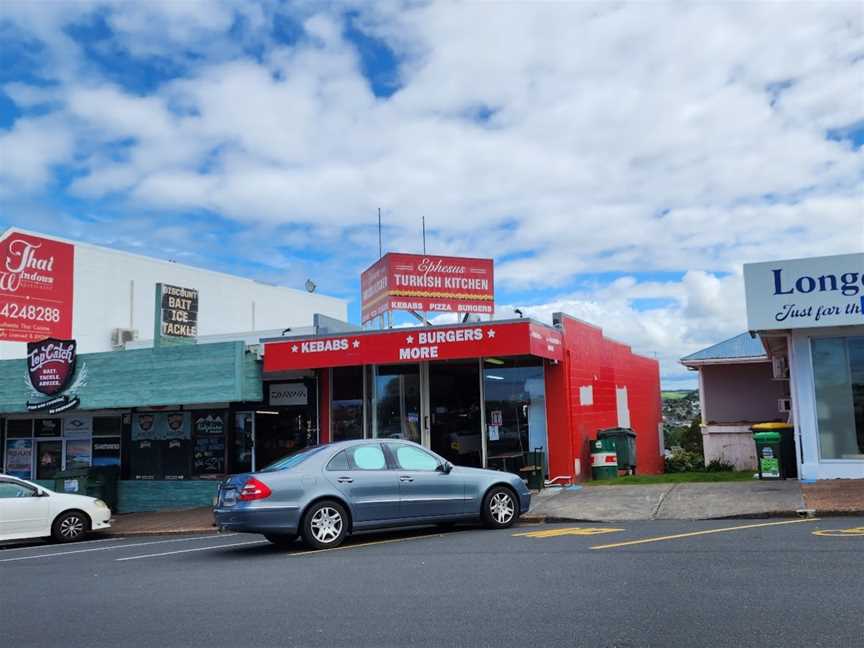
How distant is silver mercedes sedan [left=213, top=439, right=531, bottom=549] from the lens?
10.9 metres

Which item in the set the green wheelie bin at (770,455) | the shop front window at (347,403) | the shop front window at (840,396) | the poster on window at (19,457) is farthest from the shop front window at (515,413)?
the poster on window at (19,457)

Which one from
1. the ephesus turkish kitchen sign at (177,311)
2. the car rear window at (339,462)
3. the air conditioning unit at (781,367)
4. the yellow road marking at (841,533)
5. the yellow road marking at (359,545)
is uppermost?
the ephesus turkish kitchen sign at (177,311)

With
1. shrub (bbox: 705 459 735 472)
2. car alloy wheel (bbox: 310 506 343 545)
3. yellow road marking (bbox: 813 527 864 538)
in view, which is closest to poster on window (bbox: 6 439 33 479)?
car alloy wheel (bbox: 310 506 343 545)

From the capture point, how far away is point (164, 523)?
1820 cm

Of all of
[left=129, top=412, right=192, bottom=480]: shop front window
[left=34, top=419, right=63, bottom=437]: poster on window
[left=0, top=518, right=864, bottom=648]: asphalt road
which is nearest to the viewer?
[left=0, top=518, right=864, bottom=648]: asphalt road

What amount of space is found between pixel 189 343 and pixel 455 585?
50.1 ft

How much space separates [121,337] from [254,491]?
940 inches

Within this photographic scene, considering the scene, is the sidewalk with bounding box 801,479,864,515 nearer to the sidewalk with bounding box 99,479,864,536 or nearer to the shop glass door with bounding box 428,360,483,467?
the sidewalk with bounding box 99,479,864,536

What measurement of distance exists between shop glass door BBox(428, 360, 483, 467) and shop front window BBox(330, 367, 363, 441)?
1891 mm

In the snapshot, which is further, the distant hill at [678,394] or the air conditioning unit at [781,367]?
the distant hill at [678,394]

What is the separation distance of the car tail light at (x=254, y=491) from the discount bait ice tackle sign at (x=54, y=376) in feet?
41.0

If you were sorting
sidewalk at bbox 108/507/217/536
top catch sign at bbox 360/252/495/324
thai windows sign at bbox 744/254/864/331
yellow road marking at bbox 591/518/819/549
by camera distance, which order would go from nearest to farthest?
yellow road marking at bbox 591/518/819/549 → thai windows sign at bbox 744/254/864/331 → sidewalk at bbox 108/507/217/536 → top catch sign at bbox 360/252/495/324

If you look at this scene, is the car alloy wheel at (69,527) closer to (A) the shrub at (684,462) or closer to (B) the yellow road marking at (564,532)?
(B) the yellow road marking at (564,532)

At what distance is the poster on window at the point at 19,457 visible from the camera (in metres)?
24.4
